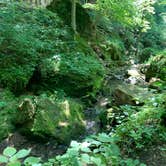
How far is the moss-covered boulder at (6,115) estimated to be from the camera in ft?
16.7

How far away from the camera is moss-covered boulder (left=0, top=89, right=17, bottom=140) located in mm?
5098

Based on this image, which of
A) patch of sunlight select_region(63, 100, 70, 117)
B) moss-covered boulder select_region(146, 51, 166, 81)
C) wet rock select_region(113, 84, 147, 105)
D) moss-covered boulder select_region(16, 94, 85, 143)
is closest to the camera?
moss-covered boulder select_region(16, 94, 85, 143)

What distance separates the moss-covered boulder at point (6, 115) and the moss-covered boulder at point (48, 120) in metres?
0.16

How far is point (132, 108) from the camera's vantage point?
13.0 ft

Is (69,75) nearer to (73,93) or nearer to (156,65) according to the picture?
(73,93)

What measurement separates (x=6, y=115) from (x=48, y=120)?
88 cm

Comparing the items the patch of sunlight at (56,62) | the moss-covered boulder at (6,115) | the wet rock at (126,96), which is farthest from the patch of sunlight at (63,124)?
the patch of sunlight at (56,62)

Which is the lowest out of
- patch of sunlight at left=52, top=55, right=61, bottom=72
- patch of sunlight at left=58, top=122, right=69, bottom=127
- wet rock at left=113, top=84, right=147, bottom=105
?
patch of sunlight at left=58, top=122, right=69, bottom=127

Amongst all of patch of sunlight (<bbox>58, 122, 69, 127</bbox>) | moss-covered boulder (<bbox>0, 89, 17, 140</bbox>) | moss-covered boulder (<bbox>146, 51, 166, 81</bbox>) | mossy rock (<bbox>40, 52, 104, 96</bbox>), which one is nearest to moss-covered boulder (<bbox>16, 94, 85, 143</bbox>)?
patch of sunlight (<bbox>58, 122, 69, 127</bbox>)

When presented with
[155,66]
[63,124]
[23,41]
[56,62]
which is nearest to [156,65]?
[155,66]

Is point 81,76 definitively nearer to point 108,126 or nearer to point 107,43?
point 108,126

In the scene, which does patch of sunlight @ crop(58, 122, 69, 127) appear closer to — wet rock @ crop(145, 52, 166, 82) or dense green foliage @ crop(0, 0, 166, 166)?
dense green foliage @ crop(0, 0, 166, 166)

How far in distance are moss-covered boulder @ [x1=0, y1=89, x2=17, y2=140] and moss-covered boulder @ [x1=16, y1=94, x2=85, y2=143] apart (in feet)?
0.52

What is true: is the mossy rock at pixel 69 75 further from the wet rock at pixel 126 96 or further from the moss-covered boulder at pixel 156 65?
the moss-covered boulder at pixel 156 65
